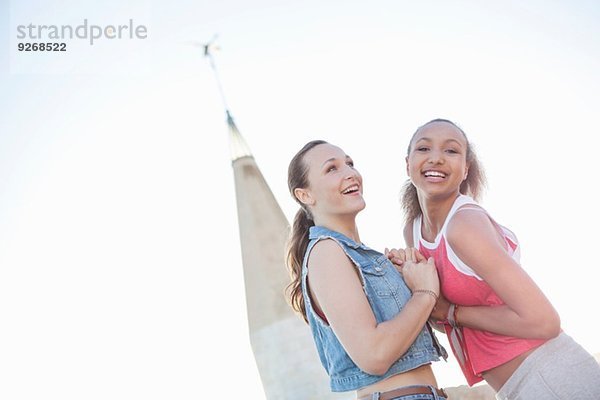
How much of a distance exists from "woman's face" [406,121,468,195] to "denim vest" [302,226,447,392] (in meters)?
0.39

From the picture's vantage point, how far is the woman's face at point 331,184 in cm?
276

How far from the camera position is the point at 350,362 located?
246cm

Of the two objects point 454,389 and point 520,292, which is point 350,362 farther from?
point 454,389

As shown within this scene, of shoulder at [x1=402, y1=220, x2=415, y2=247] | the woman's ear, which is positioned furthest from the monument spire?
the woman's ear

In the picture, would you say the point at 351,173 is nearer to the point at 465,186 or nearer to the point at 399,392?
the point at 465,186

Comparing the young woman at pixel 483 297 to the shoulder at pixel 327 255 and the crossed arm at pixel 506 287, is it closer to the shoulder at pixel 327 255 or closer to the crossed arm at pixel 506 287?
the crossed arm at pixel 506 287

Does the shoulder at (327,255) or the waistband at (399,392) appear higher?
the shoulder at (327,255)

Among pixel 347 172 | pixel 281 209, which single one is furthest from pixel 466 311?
pixel 281 209

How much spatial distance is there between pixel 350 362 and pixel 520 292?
26.2 inches

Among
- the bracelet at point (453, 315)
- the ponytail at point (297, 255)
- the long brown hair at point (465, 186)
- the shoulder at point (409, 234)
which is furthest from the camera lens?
the shoulder at point (409, 234)

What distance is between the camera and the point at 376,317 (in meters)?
2.48

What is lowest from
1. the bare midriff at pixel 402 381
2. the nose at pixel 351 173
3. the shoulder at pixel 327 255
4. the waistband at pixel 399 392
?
the waistband at pixel 399 392

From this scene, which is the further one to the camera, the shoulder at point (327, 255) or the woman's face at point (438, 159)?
the woman's face at point (438, 159)

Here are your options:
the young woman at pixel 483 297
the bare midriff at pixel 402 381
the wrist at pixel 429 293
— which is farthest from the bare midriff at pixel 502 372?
the wrist at pixel 429 293
